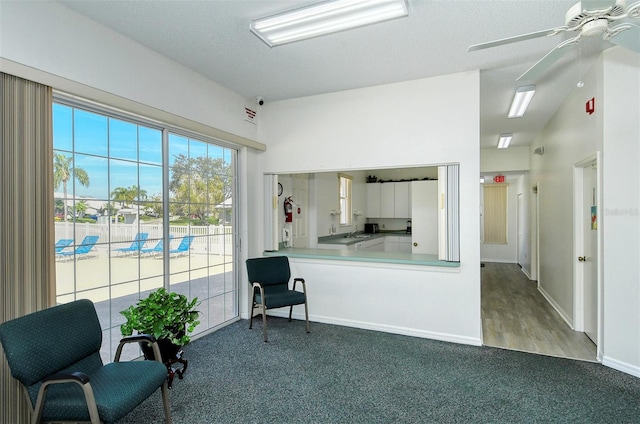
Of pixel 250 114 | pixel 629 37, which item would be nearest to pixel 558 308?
pixel 629 37

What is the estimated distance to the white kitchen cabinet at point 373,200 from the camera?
7.79 meters

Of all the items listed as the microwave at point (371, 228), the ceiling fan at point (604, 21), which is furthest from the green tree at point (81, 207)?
the microwave at point (371, 228)

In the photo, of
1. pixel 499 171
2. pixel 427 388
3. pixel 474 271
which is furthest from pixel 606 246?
pixel 499 171

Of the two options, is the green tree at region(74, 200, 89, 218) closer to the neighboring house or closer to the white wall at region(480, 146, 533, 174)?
the neighboring house

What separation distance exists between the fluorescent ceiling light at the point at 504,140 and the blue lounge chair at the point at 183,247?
5664 millimetres

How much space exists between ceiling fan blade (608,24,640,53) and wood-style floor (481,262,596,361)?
2.79 metres

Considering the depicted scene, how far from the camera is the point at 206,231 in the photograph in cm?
398

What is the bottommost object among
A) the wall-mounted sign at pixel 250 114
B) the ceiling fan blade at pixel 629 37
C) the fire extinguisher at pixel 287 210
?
the fire extinguisher at pixel 287 210

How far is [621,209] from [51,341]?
14.8 ft

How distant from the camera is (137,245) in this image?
3180 mm

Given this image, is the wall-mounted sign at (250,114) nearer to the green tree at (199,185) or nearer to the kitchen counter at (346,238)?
the green tree at (199,185)

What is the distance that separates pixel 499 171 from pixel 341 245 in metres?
4.29

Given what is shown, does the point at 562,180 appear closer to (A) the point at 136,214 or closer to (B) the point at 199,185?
(B) the point at 199,185

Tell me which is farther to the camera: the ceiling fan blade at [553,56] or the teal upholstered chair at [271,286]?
the teal upholstered chair at [271,286]
